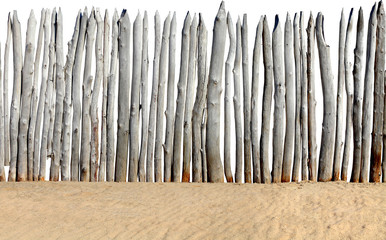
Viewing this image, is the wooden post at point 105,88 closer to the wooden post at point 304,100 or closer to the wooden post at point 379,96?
the wooden post at point 304,100

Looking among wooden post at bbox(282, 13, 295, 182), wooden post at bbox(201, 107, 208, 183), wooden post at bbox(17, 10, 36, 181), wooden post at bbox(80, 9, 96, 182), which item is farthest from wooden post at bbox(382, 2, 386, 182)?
wooden post at bbox(17, 10, 36, 181)

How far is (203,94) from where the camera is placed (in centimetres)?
682

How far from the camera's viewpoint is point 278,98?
6.77 meters

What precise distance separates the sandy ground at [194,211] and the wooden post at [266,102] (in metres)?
0.45

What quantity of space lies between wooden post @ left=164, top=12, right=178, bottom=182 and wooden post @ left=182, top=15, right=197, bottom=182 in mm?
198

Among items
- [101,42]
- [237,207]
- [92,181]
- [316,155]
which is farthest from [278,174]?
[101,42]

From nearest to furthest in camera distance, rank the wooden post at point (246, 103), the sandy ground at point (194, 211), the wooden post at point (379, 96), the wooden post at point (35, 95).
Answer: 1. the sandy ground at point (194, 211)
2. the wooden post at point (246, 103)
3. the wooden post at point (379, 96)
4. the wooden post at point (35, 95)

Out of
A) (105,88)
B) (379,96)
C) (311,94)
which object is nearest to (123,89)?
(105,88)

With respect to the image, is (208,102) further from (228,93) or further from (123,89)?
(123,89)

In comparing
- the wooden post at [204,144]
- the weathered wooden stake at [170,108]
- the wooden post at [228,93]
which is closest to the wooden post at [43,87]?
the weathered wooden stake at [170,108]

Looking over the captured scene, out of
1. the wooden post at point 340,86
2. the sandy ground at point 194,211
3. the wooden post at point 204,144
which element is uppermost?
the wooden post at point 340,86

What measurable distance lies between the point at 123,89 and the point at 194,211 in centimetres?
232

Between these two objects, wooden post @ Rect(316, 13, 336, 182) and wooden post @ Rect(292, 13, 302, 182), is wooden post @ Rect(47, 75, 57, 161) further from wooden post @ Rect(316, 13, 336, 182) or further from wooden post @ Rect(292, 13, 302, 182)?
wooden post @ Rect(316, 13, 336, 182)

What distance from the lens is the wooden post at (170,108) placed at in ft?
22.4
